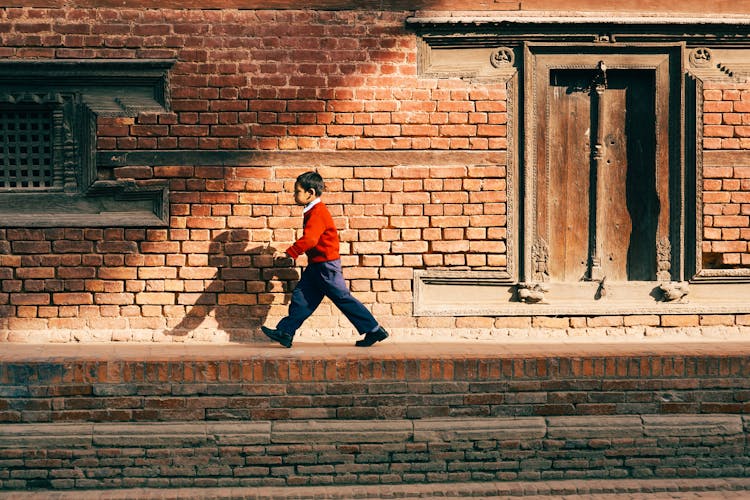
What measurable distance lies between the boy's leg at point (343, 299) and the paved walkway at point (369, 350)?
180mm

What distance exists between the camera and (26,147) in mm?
6648

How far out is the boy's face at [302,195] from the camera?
6.11 metres

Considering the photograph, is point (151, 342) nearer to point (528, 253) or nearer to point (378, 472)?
point (378, 472)

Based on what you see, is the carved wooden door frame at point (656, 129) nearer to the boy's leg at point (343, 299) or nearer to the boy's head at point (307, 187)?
the boy's leg at point (343, 299)

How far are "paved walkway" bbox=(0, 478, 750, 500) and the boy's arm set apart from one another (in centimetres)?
156

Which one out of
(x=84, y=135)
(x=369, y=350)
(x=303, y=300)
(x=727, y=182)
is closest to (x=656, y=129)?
(x=727, y=182)

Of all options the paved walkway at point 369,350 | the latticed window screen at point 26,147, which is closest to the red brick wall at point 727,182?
the paved walkway at point 369,350

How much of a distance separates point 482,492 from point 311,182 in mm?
2398

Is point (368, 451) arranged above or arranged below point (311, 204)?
below

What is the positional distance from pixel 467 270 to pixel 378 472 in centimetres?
177

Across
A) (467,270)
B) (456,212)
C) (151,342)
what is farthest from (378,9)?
(151,342)

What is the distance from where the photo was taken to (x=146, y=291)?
6.50m

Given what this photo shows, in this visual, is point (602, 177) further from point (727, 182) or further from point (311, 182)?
point (311, 182)

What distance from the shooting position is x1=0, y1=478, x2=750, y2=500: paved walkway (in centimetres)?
544
